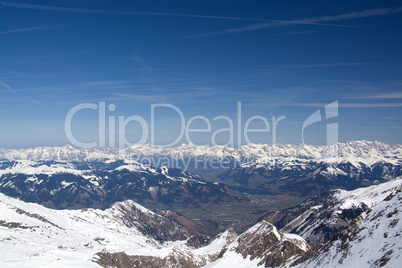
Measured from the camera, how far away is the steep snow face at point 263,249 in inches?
5600

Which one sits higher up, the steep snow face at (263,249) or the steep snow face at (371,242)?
the steep snow face at (371,242)

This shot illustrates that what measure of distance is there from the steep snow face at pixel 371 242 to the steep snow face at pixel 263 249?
56429 mm

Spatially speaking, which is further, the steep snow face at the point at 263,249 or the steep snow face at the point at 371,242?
the steep snow face at the point at 263,249

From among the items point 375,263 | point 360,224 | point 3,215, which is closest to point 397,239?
point 375,263

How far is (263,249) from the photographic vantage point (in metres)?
163

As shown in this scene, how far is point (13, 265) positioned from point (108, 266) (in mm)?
41441

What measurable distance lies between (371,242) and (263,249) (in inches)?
4104

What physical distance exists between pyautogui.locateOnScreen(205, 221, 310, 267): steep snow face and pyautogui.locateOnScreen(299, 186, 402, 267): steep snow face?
2222 inches

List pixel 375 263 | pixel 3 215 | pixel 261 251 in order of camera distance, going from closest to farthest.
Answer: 1. pixel 375 263
2. pixel 261 251
3. pixel 3 215

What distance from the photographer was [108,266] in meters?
125

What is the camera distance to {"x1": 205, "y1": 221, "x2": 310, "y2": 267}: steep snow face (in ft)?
467

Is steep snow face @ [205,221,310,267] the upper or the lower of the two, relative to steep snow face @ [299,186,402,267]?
lower

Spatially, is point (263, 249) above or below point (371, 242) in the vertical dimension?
below

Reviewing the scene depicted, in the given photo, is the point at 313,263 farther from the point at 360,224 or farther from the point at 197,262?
the point at 197,262
